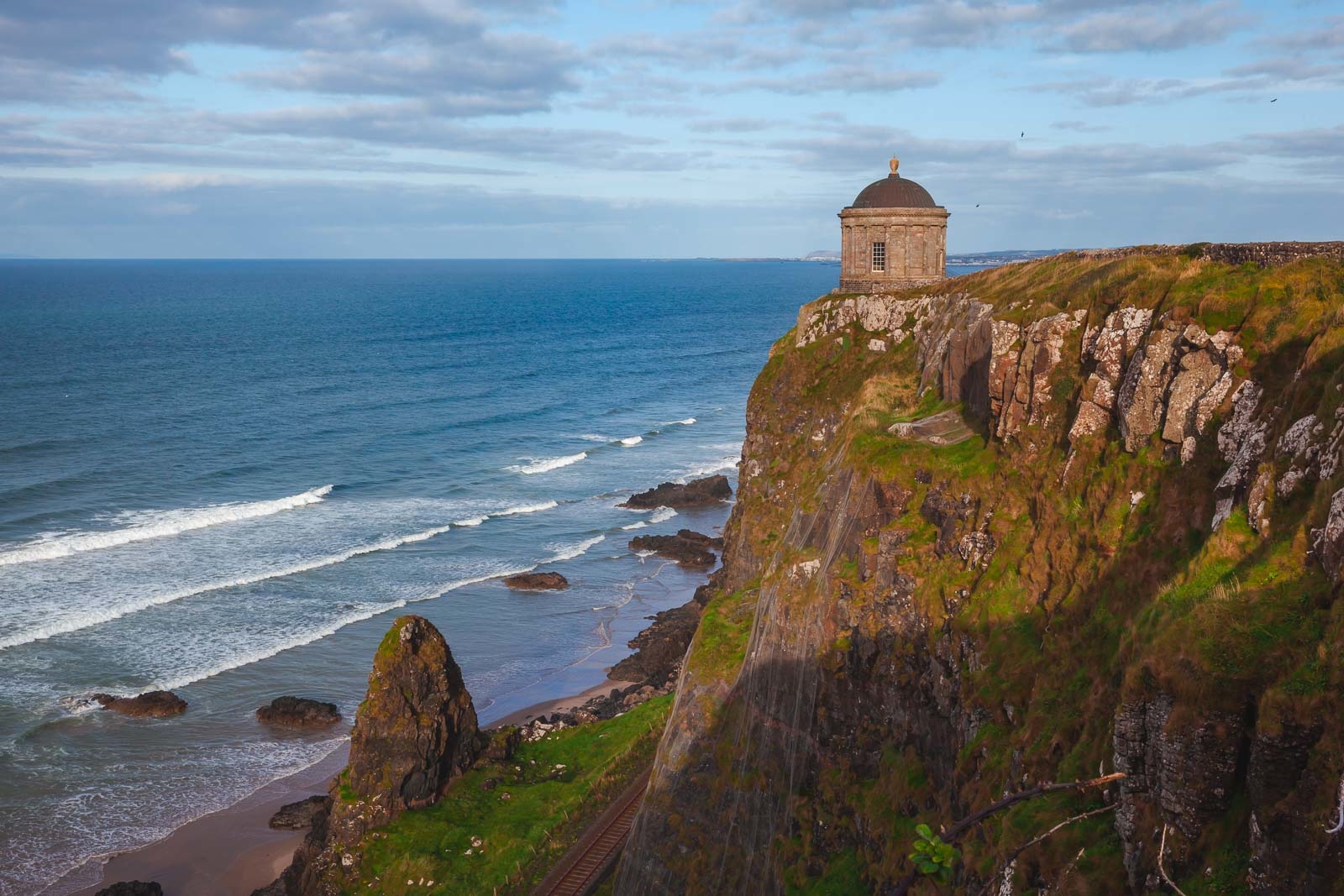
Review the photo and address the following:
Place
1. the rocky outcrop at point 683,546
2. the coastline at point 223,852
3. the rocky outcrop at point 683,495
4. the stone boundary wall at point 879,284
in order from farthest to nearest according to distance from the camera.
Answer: the rocky outcrop at point 683,495
the rocky outcrop at point 683,546
the stone boundary wall at point 879,284
the coastline at point 223,852

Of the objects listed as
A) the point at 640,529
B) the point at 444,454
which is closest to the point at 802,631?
the point at 640,529

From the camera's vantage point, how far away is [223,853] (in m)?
36.2

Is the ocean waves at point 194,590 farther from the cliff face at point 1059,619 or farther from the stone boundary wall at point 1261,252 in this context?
the stone boundary wall at point 1261,252

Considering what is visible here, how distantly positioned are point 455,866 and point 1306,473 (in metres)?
27.2

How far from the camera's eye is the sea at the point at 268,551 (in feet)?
138

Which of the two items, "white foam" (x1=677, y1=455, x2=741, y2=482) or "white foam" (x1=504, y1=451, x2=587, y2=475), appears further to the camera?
"white foam" (x1=504, y1=451, x2=587, y2=475)

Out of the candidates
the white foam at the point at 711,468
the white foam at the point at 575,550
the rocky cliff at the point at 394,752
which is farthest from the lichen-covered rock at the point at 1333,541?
the white foam at the point at 711,468

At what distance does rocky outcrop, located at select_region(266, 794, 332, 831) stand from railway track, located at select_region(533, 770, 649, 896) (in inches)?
444

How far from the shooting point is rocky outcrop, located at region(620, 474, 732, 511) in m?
78.1

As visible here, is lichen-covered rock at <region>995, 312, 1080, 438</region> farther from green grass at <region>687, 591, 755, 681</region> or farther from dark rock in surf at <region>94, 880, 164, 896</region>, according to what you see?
dark rock in surf at <region>94, 880, 164, 896</region>

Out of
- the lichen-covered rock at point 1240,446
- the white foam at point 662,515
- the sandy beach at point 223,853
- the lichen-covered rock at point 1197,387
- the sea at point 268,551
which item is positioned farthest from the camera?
the white foam at point 662,515

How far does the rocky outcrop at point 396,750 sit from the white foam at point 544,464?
48870 mm

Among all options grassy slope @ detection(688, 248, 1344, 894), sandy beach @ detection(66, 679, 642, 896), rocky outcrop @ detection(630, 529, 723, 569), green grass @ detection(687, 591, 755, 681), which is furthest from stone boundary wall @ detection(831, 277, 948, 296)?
sandy beach @ detection(66, 679, 642, 896)

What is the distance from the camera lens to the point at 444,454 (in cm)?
9019
